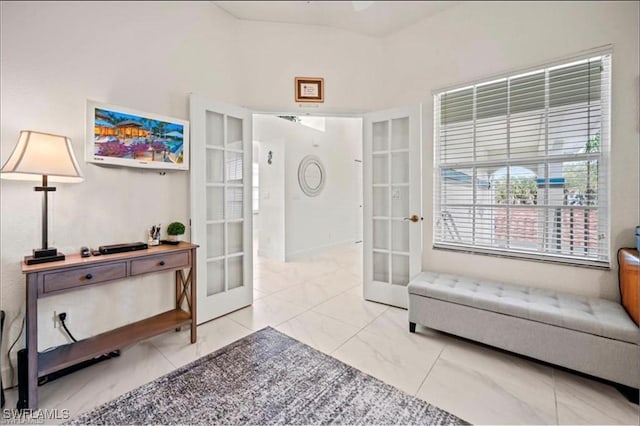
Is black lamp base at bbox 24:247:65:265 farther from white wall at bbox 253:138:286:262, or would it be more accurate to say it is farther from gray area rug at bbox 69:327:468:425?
white wall at bbox 253:138:286:262

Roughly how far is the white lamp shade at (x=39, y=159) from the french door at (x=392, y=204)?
255cm

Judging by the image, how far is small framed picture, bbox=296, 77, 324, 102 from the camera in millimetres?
2969

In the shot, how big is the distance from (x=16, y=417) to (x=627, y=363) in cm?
341

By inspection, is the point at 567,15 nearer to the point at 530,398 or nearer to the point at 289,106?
the point at 289,106

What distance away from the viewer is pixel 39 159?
1.56 metres

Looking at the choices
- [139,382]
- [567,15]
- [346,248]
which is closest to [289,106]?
[567,15]

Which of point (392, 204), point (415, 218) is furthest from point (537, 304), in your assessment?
point (392, 204)

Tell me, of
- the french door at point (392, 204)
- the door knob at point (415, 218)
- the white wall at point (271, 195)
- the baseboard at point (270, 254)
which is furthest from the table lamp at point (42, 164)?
the baseboard at point (270, 254)

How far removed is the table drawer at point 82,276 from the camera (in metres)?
1.56

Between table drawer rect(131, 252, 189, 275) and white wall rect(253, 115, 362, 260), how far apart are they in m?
2.87

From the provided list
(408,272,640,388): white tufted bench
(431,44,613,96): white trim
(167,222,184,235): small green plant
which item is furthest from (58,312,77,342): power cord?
(431,44,613,96): white trim

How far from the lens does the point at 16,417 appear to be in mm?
1464

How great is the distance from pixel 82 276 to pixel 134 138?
108 cm

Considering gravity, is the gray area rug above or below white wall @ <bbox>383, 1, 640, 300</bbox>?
below
